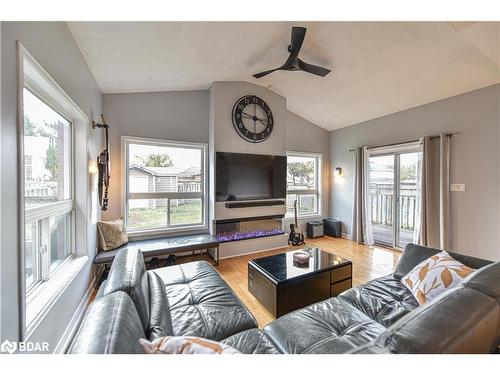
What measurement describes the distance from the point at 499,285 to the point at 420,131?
347 cm

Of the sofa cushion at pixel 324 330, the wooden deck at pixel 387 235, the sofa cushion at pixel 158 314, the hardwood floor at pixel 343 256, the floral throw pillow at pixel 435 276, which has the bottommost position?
the hardwood floor at pixel 343 256

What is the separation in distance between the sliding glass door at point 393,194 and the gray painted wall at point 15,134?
Answer: 472 centimetres

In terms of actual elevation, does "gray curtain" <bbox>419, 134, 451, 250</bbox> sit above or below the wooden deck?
above

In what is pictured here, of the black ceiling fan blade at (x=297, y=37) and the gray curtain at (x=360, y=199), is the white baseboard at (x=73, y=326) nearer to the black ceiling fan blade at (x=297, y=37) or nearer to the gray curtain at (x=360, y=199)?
the black ceiling fan blade at (x=297, y=37)

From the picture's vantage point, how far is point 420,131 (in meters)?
3.59

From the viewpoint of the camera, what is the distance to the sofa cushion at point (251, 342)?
1.14 meters

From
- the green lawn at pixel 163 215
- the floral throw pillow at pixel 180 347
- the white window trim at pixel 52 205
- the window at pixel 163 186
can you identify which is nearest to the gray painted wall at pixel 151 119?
the window at pixel 163 186

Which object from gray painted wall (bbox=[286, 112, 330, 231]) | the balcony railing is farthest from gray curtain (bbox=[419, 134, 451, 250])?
gray painted wall (bbox=[286, 112, 330, 231])

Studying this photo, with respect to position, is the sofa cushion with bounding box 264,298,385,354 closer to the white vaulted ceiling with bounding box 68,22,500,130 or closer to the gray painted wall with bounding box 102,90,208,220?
the white vaulted ceiling with bounding box 68,22,500,130

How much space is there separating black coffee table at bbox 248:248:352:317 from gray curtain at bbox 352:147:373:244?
2.41 m

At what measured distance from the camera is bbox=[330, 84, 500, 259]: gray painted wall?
112 inches
